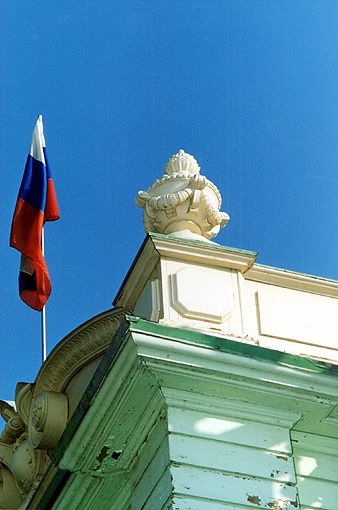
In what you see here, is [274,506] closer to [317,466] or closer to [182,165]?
[317,466]

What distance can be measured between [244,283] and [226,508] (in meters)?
2.23

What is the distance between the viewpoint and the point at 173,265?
11547 mm

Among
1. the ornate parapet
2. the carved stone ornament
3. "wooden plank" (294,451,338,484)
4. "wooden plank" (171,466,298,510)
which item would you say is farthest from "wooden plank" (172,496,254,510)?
the carved stone ornament

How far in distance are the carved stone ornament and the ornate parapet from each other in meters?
0.83

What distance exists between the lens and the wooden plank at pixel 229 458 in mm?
10289

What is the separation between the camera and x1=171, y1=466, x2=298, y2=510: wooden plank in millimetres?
10102

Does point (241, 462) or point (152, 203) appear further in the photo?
point (152, 203)

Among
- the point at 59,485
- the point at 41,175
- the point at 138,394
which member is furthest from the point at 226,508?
the point at 41,175

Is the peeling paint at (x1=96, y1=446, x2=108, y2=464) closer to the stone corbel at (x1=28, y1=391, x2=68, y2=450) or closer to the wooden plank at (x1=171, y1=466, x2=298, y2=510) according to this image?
the wooden plank at (x1=171, y1=466, x2=298, y2=510)

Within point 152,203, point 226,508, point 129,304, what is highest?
point 152,203

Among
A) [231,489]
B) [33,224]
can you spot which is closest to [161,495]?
[231,489]

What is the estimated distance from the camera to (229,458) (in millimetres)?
10383

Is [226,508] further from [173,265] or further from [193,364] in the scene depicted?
[173,265]

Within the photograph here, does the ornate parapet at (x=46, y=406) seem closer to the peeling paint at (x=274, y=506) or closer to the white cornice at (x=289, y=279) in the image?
the white cornice at (x=289, y=279)
